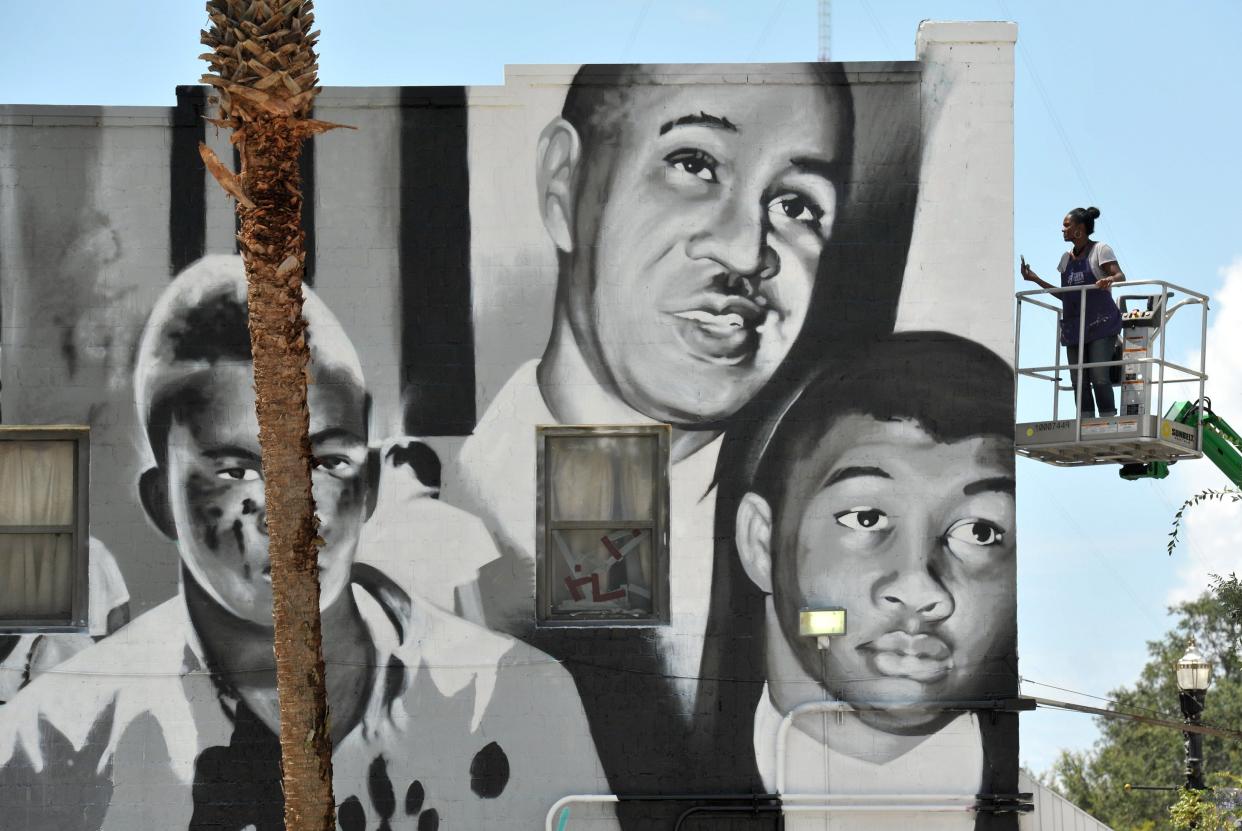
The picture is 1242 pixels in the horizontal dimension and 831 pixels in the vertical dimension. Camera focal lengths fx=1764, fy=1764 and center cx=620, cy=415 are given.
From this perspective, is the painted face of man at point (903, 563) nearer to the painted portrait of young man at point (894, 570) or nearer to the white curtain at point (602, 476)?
the painted portrait of young man at point (894, 570)

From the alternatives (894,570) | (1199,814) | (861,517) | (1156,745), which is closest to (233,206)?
(861,517)

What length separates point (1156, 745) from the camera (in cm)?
5856

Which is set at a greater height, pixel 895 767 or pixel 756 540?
pixel 756 540

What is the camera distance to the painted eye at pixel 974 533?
1432 centimetres

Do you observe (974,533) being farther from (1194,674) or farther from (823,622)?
(1194,674)

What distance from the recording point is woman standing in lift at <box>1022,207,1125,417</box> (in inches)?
567

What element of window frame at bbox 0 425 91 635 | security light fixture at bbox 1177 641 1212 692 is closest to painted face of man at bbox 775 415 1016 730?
window frame at bbox 0 425 91 635

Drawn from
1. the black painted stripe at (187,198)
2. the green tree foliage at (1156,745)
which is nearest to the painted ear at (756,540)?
the black painted stripe at (187,198)

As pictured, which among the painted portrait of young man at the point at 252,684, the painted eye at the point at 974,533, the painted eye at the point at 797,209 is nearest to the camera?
the painted portrait of young man at the point at 252,684

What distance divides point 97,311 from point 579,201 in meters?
4.09

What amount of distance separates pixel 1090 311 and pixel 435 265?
5418 mm

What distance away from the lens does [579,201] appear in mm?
14578

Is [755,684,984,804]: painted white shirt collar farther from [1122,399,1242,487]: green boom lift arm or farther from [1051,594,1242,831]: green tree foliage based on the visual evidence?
[1051,594,1242,831]: green tree foliage

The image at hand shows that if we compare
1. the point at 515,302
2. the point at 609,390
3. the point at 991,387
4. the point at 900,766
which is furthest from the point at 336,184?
the point at 900,766
